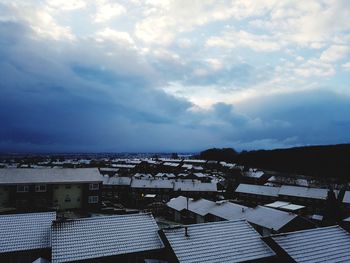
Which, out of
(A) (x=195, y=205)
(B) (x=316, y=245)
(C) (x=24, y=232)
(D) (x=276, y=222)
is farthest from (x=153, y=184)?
(B) (x=316, y=245)

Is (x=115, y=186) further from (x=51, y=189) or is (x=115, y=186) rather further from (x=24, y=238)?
(x=24, y=238)

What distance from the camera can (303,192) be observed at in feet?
183

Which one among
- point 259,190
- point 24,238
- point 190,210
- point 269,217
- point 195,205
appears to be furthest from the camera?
point 259,190

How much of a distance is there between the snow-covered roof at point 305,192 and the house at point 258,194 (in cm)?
192

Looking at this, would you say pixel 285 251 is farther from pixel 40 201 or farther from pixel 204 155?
pixel 204 155

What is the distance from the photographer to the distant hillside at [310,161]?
8731 centimetres

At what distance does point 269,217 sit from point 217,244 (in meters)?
15.6

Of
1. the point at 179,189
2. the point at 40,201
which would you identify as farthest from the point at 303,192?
the point at 40,201

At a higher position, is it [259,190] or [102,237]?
[102,237]

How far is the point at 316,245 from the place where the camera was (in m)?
16.5

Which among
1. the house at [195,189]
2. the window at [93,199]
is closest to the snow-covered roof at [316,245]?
the window at [93,199]

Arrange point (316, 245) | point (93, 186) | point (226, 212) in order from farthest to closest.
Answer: point (93, 186) → point (226, 212) → point (316, 245)

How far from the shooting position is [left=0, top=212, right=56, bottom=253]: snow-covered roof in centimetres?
1644

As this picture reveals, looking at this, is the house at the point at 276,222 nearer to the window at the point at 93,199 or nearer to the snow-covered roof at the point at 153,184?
the window at the point at 93,199
